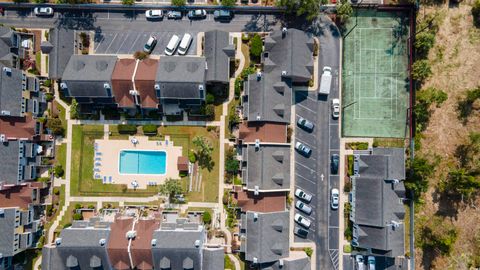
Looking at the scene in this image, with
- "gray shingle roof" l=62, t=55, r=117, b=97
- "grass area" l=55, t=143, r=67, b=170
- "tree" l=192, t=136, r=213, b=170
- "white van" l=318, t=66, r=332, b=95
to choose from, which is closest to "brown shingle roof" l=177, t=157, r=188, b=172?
"tree" l=192, t=136, r=213, b=170

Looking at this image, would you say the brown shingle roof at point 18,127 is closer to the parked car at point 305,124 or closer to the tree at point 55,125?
the tree at point 55,125

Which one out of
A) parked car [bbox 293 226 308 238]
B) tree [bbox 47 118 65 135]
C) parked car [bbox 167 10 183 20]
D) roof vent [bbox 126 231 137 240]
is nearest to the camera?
roof vent [bbox 126 231 137 240]

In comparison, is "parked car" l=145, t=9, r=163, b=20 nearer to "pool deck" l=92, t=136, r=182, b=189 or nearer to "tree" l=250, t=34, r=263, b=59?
"tree" l=250, t=34, r=263, b=59

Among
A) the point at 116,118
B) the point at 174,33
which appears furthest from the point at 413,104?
the point at 116,118

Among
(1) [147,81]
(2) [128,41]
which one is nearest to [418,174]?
(1) [147,81]

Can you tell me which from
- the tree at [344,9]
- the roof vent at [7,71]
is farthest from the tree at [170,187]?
the tree at [344,9]

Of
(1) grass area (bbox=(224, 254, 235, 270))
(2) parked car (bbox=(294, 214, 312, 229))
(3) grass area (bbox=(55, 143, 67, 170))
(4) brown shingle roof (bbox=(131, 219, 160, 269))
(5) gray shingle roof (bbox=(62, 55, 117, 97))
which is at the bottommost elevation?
(1) grass area (bbox=(224, 254, 235, 270))

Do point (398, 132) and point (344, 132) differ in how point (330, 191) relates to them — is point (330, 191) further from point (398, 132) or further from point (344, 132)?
point (398, 132)
